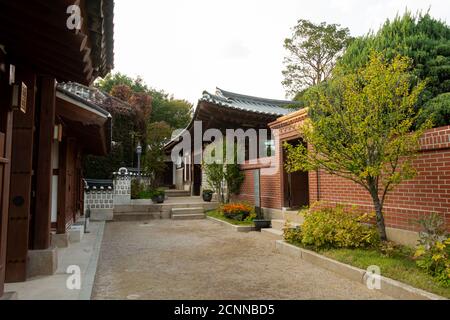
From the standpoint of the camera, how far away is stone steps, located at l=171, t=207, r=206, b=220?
1184cm

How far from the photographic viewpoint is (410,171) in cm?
478

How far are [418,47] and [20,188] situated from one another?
6.97m

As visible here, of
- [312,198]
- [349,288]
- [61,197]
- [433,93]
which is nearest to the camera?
[349,288]

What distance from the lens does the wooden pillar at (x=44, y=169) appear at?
14.8 ft

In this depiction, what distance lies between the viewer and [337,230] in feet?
18.0

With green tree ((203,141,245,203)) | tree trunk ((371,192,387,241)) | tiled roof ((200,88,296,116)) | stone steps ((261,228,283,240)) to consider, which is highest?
tiled roof ((200,88,296,116))

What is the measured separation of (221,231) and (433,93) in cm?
585

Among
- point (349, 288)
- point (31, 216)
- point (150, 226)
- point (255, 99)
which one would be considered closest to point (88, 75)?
point (31, 216)

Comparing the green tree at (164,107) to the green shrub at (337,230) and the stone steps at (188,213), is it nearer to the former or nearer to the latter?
the stone steps at (188,213)

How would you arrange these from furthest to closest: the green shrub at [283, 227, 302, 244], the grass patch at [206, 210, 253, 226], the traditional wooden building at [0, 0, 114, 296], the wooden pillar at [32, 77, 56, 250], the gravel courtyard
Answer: the grass patch at [206, 210, 253, 226] < the green shrub at [283, 227, 302, 244] < the wooden pillar at [32, 77, 56, 250] < the gravel courtyard < the traditional wooden building at [0, 0, 114, 296]

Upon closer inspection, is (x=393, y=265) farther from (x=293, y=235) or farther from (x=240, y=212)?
(x=240, y=212)

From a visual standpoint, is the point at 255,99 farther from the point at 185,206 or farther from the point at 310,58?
the point at 185,206

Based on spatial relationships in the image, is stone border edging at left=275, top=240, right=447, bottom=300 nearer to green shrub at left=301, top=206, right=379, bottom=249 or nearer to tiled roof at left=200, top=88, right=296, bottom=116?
green shrub at left=301, top=206, right=379, bottom=249

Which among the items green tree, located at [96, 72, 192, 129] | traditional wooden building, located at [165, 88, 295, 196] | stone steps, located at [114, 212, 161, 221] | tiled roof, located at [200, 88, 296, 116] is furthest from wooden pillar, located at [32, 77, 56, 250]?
green tree, located at [96, 72, 192, 129]
